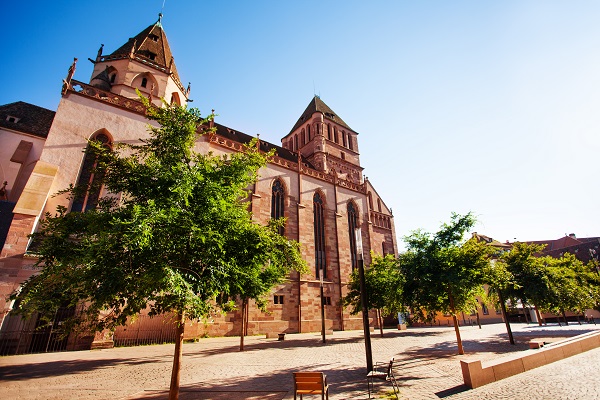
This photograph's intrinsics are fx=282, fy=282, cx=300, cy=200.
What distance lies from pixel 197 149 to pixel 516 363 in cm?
2339

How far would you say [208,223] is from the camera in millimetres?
6820

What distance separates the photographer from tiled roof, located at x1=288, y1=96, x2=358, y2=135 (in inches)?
1654

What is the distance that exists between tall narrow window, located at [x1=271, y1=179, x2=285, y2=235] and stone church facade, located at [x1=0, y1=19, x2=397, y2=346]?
0.10m

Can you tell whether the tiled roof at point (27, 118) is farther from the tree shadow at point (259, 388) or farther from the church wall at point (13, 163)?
the tree shadow at point (259, 388)

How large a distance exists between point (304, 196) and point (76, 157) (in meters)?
18.8

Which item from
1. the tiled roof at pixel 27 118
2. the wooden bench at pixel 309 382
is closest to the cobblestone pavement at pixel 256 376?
the wooden bench at pixel 309 382

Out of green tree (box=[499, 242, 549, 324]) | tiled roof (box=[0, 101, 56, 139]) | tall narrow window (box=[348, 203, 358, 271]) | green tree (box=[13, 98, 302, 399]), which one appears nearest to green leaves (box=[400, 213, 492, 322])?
green tree (box=[499, 242, 549, 324])

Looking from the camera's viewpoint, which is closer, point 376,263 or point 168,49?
point 376,263

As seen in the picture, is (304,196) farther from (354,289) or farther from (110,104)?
(110,104)

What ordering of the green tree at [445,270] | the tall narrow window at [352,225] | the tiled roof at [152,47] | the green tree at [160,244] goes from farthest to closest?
1. the tall narrow window at [352,225]
2. the tiled roof at [152,47]
3. the green tree at [445,270]
4. the green tree at [160,244]

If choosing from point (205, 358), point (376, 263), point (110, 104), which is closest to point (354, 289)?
point (376, 263)

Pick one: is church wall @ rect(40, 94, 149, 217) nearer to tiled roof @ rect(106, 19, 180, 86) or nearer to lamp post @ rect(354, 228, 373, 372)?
tiled roof @ rect(106, 19, 180, 86)

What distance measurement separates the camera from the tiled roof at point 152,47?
83.4 feet

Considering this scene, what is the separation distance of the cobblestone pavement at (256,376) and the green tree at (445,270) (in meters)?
2.10
